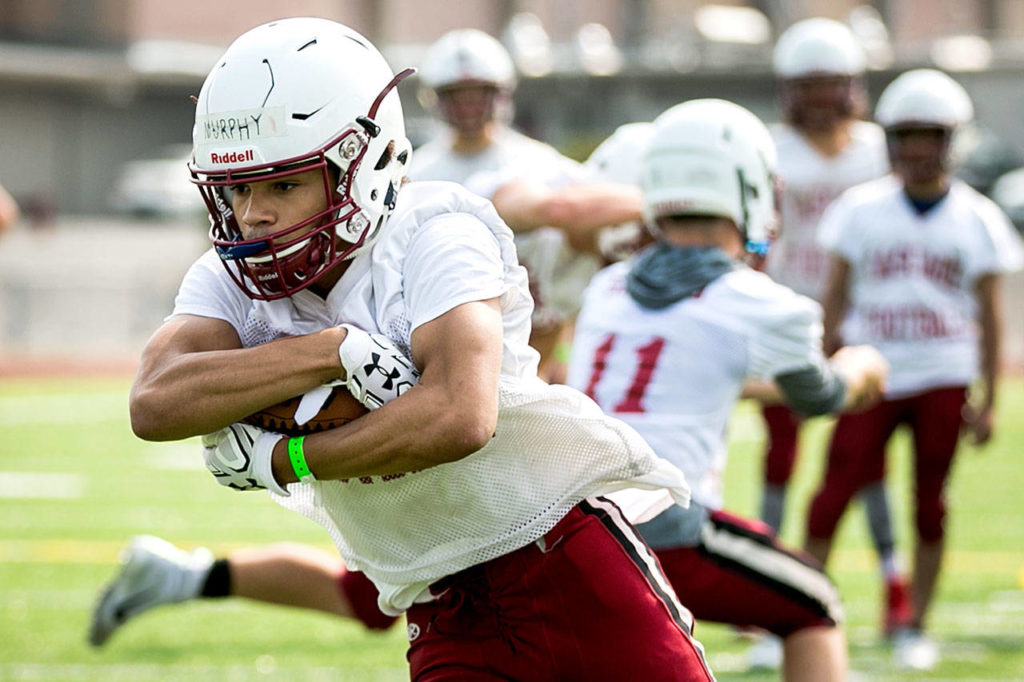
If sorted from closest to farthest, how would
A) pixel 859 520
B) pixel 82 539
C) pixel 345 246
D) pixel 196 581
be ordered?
pixel 345 246, pixel 196 581, pixel 82 539, pixel 859 520

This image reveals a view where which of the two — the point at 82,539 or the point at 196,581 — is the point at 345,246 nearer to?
the point at 196,581

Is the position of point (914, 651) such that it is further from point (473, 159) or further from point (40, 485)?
point (40, 485)

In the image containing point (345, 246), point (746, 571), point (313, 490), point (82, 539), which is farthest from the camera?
point (82, 539)

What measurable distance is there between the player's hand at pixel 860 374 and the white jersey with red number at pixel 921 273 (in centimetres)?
212

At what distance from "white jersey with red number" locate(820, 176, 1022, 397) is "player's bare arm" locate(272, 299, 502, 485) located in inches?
148

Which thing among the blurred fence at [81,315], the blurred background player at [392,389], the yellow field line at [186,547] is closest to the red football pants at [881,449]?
the yellow field line at [186,547]

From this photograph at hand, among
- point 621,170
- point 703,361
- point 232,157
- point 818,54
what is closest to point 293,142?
point 232,157

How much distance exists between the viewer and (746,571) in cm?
338

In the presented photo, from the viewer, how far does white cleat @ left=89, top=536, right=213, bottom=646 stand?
15.0 feet

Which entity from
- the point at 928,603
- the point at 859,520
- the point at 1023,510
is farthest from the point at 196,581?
the point at 1023,510

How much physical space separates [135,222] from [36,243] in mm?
2730

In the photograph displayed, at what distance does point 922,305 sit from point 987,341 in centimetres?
28

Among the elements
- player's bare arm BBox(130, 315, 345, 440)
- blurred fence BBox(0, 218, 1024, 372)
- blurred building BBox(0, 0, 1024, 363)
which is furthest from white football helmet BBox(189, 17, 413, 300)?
blurred building BBox(0, 0, 1024, 363)

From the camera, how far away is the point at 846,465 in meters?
5.90
